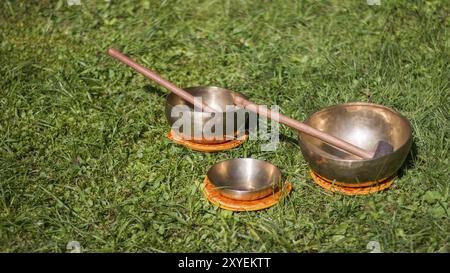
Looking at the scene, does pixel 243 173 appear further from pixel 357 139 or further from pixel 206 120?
pixel 357 139

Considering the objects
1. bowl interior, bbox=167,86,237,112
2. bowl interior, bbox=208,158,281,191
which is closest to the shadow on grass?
bowl interior, bbox=167,86,237,112

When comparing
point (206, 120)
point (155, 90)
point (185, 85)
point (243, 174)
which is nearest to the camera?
point (243, 174)

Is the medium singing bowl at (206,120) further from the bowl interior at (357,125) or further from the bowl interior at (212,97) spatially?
the bowl interior at (357,125)

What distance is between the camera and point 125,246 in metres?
3.83

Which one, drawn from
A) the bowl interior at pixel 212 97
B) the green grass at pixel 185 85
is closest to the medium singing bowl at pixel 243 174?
the green grass at pixel 185 85

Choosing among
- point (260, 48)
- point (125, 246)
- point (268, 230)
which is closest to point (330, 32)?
point (260, 48)

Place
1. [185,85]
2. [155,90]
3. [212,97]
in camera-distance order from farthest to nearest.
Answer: [185,85] < [155,90] < [212,97]

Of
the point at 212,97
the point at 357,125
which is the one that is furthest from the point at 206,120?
the point at 357,125

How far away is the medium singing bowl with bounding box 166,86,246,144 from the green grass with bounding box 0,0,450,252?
A: 132mm

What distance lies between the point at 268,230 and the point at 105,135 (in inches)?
63.4

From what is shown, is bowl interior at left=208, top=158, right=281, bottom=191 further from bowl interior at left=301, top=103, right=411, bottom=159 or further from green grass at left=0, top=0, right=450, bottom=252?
bowl interior at left=301, top=103, right=411, bottom=159

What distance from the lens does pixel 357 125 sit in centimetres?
438

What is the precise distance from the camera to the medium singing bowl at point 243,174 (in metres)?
4.21

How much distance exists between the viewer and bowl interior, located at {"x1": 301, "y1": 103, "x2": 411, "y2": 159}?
4.25m
